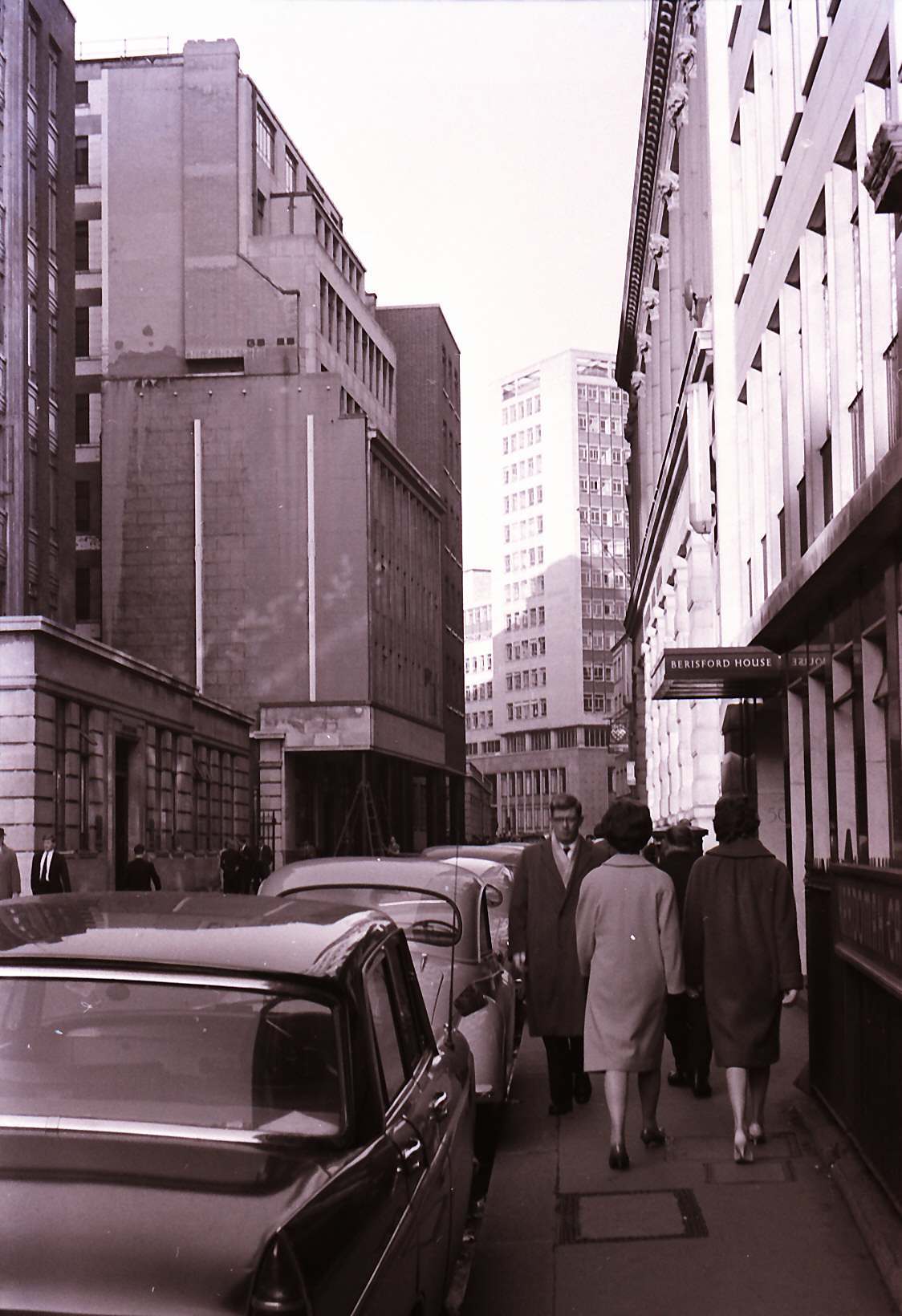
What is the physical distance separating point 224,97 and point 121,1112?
2802 inches

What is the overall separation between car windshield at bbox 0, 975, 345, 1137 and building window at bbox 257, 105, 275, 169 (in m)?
72.3

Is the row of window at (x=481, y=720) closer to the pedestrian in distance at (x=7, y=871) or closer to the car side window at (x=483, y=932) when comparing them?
the pedestrian in distance at (x=7, y=871)

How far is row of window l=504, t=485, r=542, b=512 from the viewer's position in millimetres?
163500

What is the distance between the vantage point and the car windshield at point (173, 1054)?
14.2 feet

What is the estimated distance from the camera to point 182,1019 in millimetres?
4617

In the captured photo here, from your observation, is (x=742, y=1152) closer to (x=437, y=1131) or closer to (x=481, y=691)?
(x=437, y=1131)

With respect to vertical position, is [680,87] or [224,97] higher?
[224,97]

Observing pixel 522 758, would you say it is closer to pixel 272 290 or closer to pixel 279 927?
pixel 272 290

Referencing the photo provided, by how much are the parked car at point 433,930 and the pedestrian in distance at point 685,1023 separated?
1.14 meters

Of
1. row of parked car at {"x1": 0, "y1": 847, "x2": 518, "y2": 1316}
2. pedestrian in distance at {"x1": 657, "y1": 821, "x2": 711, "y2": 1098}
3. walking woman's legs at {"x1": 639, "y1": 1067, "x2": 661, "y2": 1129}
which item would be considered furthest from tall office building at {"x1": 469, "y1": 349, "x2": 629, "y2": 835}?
row of parked car at {"x1": 0, "y1": 847, "x2": 518, "y2": 1316}

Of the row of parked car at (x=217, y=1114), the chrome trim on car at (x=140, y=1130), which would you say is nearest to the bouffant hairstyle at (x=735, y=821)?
the row of parked car at (x=217, y=1114)

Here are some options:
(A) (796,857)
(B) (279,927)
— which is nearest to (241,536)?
(A) (796,857)

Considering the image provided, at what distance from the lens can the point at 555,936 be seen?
1098 centimetres

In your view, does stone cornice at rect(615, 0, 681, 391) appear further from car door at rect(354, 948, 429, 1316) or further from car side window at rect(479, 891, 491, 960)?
car door at rect(354, 948, 429, 1316)
